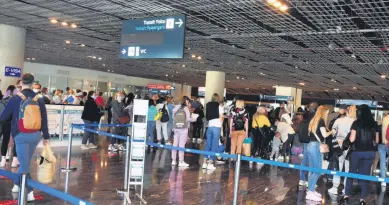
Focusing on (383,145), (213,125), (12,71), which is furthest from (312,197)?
(12,71)

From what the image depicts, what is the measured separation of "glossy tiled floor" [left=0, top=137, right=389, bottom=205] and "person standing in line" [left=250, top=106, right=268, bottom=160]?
1347mm

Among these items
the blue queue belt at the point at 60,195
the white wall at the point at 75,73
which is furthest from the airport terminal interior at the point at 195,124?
the white wall at the point at 75,73

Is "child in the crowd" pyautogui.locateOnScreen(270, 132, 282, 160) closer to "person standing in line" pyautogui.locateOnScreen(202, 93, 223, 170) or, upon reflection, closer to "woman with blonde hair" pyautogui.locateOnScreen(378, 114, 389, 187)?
"person standing in line" pyautogui.locateOnScreen(202, 93, 223, 170)

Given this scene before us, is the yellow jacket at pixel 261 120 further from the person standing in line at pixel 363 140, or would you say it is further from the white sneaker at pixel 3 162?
the white sneaker at pixel 3 162

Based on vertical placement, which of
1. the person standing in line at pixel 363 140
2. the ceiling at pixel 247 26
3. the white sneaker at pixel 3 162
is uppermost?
the ceiling at pixel 247 26

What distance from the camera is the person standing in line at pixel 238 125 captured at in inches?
346

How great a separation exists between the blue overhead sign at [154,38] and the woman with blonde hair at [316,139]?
8.83 ft

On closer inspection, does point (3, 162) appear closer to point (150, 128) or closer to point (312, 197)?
point (150, 128)

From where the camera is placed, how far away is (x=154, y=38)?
7730mm

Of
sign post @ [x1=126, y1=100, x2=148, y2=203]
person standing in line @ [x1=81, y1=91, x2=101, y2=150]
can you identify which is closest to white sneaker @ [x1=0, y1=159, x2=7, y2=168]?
person standing in line @ [x1=81, y1=91, x2=101, y2=150]

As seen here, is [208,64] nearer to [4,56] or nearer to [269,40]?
[269,40]

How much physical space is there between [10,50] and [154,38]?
5.91 meters

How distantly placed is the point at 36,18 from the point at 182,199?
280 inches

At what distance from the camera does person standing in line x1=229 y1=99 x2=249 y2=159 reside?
8789mm
